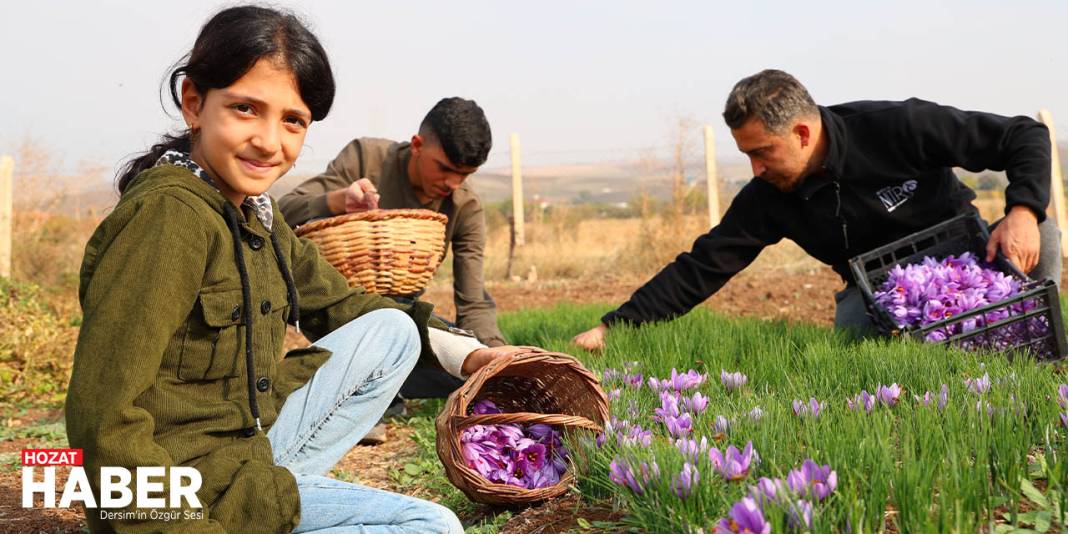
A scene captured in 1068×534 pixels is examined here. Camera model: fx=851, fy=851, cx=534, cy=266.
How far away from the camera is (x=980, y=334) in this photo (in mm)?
3627

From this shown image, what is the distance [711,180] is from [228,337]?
37.8 feet

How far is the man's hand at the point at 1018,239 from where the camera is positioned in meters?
3.67

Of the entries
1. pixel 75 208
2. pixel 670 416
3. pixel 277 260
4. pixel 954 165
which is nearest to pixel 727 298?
pixel 954 165

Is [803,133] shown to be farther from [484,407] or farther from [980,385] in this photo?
[484,407]

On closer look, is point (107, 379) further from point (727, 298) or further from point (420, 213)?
point (727, 298)

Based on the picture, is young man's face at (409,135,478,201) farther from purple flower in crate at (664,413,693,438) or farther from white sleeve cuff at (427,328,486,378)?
purple flower in crate at (664,413,693,438)

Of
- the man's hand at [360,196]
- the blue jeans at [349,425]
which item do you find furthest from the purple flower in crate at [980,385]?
the man's hand at [360,196]

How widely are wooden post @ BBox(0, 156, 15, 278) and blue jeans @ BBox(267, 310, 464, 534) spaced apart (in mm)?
8662

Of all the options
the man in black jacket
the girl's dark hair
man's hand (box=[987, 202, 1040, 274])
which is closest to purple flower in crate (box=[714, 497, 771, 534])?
the girl's dark hair

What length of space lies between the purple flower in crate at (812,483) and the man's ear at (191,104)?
5.23 ft

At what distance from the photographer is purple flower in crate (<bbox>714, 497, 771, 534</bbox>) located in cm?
162

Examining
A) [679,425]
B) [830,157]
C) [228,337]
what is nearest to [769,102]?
[830,157]

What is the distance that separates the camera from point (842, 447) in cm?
200

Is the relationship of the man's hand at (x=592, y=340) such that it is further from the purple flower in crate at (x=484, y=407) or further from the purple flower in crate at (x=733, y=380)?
the purple flower in crate at (x=484, y=407)
